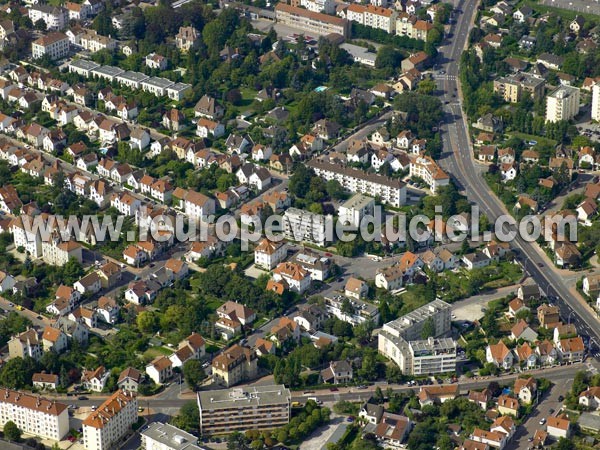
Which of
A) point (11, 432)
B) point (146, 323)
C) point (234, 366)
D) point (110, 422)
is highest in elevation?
point (110, 422)

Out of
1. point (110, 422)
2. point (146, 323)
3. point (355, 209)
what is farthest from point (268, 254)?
point (110, 422)

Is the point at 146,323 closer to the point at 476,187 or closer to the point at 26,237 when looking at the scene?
the point at 26,237

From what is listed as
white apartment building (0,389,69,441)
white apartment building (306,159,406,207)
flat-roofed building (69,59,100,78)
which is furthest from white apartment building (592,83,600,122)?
white apartment building (0,389,69,441)

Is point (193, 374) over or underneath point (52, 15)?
underneath

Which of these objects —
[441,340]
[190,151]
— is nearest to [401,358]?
[441,340]

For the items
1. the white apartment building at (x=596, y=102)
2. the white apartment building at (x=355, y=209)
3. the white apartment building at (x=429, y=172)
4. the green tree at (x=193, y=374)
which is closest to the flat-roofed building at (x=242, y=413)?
the green tree at (x=193, y=374)

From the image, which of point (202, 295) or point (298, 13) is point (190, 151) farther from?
point (298, 13)
